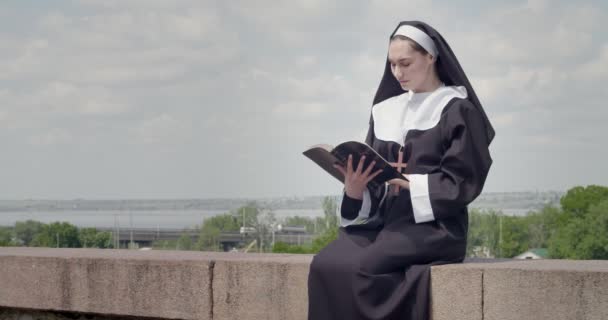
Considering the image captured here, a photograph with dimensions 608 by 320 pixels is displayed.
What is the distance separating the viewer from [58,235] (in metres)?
128

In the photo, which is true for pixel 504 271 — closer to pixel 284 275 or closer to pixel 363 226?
pixel 363 226

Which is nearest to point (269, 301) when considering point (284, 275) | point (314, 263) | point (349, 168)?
point (284, 275)

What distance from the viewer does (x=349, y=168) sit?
14.8ft

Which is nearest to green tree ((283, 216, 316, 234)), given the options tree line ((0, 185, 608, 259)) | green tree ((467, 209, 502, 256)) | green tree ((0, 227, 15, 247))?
tree line ((0, 185, 608, 259))

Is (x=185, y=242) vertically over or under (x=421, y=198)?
under

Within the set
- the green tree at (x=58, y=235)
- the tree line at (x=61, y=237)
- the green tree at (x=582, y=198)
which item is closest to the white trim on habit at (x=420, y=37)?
the green tree at (x=582, y=198)

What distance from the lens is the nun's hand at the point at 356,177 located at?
14.7 feet

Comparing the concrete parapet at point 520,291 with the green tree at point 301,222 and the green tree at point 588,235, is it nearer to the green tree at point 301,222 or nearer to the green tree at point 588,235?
the green tree at point 588,235

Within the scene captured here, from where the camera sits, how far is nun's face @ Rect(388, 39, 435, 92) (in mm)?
4605

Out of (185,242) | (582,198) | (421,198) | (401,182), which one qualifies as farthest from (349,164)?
(185,242)

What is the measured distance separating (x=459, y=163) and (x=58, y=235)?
127754 millimetres

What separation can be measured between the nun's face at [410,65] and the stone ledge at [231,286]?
88 cm

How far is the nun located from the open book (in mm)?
39

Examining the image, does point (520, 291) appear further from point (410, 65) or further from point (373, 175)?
point (410, 65)
